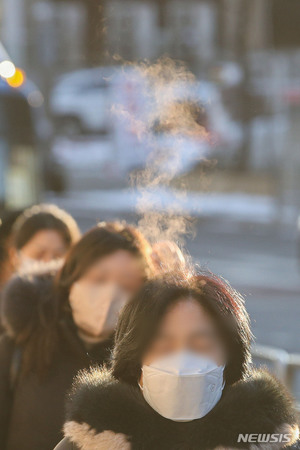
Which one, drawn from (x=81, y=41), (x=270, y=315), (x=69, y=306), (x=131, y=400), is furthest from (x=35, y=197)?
(x=81, y=41)

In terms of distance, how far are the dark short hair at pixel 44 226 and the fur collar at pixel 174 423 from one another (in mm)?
2140

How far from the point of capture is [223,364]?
230 cm

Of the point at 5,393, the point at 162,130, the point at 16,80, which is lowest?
the point at 5,393

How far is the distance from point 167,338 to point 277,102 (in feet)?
76.2

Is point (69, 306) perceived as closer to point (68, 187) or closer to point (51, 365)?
point (51, 365)

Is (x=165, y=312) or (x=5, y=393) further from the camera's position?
(x=5, y=393)

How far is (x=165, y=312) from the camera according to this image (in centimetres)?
228

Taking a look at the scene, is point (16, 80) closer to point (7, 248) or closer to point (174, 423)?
point (7, 248)

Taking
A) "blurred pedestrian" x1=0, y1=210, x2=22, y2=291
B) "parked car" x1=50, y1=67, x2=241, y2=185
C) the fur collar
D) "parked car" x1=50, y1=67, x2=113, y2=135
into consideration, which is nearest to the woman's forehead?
the fur collar

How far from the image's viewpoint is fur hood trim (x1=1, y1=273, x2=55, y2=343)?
3258 millimetres

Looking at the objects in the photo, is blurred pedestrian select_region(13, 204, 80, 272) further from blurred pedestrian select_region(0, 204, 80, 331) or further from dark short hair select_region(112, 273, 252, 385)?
dark short hair select_region(112, 273, 252, 385)

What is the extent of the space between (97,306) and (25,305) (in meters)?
0.30

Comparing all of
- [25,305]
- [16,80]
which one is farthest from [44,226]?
[16,80]

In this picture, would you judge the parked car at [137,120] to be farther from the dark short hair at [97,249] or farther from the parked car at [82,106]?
the dark short hair at [97,249]
